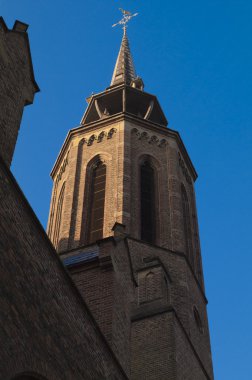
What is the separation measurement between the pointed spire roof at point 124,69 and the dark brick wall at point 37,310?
84.3 feet

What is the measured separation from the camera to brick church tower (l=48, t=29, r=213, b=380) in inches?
502

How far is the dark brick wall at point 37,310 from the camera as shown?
7246 mm

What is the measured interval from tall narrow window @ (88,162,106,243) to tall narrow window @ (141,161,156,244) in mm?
1490

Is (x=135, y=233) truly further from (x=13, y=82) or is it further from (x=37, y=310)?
(x=37, y=310)

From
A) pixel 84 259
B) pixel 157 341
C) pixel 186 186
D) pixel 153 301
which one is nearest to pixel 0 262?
pixel 84 259

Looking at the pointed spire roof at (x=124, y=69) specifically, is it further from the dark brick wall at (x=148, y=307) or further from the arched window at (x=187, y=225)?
the dark brick wall at (x=148, y=307)

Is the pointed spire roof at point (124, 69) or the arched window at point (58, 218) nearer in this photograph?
the arched window at point (58, 218)

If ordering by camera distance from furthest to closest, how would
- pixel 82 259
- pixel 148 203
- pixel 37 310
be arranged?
pixel 148 203, pixel 82 259, pixel 37 310

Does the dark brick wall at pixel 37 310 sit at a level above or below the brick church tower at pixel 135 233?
below

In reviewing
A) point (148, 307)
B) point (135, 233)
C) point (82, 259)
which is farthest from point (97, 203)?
point (82, 259)

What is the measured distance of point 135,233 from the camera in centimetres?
2183

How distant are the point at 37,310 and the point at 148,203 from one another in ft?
53.0

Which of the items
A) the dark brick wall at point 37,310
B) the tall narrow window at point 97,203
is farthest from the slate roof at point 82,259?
the tall narrow window at point 97,203

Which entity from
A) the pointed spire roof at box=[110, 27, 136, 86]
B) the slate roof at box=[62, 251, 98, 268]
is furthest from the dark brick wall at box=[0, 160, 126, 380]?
the pointed spire roof at box=[110, 27, 136, 86]
